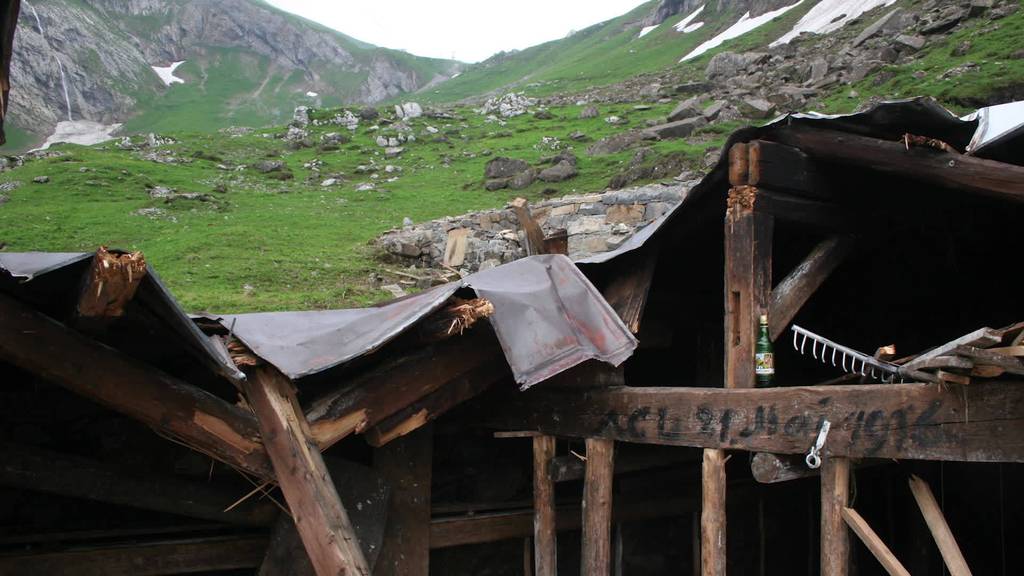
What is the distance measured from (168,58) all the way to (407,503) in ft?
304

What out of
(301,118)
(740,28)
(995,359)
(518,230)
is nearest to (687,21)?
(740,28)

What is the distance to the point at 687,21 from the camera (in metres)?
70.3

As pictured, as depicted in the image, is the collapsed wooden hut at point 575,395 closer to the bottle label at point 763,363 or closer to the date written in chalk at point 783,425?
the date written in chalk at point 783,425

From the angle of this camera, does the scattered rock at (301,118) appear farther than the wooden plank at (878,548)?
Yes

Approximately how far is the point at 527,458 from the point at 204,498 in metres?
2.70

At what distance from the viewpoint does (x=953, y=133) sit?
4.20 meters

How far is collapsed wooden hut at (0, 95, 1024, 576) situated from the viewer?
3.86 meters

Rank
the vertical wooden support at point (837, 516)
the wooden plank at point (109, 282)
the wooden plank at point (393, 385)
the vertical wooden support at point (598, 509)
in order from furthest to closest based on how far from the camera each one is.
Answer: the vertical wooden support at point (598, 509)
the wooden plank at point (393, 385)
the vertical wooden support at point (837, 516)
the wooden plank at point (109, 282)

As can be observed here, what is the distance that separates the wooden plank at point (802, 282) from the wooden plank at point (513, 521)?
8.79 feet

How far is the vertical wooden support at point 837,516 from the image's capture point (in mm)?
4043

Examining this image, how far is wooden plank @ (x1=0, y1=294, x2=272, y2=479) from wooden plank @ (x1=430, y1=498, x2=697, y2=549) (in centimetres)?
193

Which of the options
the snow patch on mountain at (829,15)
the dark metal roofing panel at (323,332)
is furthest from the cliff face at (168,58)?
the dark metal roofing panel at (323,332)

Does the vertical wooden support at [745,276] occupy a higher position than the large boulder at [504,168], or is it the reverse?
the large boulder at [504,168]

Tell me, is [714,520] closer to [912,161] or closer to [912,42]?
[912,161]
